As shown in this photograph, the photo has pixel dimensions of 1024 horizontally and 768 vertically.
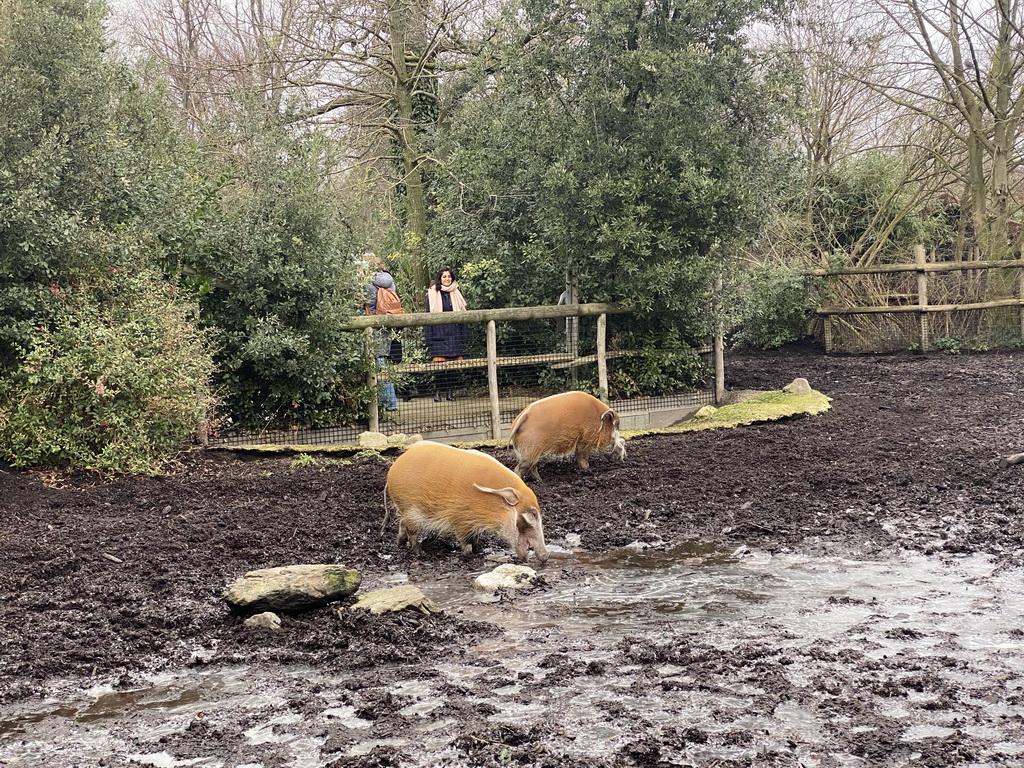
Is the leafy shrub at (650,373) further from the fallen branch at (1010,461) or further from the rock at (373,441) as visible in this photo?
the fallen branch at (1010,461)

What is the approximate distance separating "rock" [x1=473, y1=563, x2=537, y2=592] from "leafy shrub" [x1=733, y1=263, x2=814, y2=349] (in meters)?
13.2

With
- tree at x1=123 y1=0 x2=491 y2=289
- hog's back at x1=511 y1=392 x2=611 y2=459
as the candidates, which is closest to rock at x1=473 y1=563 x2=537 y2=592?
hog's back at x1=511 y1=392 x2=611 y2=459

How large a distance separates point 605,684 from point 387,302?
383 inches

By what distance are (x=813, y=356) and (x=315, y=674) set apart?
15552mm

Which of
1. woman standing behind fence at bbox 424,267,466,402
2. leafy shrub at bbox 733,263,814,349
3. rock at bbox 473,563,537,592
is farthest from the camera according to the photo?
leafy shrub at bbox 733,263,814,349

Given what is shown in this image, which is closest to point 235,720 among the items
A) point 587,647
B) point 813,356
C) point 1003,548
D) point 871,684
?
point 587,647

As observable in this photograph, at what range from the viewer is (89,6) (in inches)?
404

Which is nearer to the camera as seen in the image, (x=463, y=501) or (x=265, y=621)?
(x=265, y=621)

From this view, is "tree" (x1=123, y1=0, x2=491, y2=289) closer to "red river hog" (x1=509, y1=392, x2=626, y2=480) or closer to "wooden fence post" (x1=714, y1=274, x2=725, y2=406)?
"wooden fence post" (x1=714, y1=274, x2=725, y2=406)

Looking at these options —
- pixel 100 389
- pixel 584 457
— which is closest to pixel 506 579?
pixel 584 457

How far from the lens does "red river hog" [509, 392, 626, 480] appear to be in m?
8.95

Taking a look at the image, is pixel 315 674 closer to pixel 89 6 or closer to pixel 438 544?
pixel 438 544

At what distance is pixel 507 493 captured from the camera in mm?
6566

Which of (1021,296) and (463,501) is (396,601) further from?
(1021,296)
